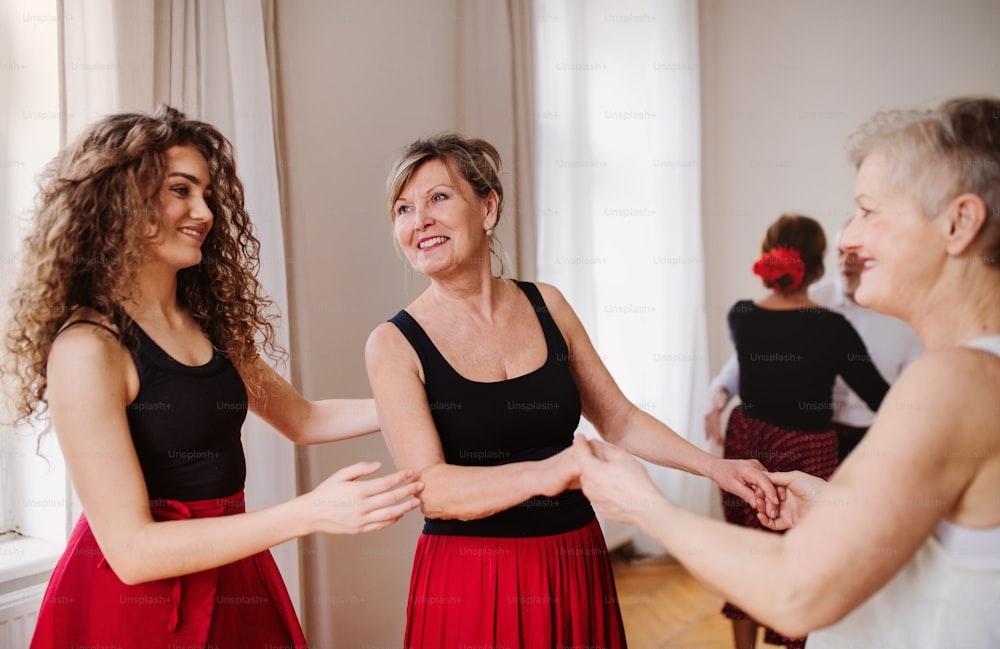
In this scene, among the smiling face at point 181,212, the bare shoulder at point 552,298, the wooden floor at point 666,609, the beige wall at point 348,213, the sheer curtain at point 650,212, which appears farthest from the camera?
the sheer curtain at point 650,212

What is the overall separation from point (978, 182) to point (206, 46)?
198 centimetres

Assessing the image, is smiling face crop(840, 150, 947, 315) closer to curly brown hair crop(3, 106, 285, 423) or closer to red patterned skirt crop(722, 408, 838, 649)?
curly brown hair crop(3, 106, 285, 423)

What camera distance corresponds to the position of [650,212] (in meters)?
4.42

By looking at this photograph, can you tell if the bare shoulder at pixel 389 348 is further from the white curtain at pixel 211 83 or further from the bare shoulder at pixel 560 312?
the white curtain at pixel 211 83

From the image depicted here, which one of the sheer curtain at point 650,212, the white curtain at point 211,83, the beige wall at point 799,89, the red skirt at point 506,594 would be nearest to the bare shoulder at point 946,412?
the red skirt at point 506,594

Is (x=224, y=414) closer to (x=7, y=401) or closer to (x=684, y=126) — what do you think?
(x=7, y=401)

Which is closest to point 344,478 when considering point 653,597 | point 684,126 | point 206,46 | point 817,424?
point 206,46

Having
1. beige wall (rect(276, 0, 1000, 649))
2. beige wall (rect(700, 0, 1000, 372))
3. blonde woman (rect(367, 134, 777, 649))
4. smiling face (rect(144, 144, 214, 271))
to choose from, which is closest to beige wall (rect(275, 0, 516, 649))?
beige wall (rect(276, 0, 1000, 649))

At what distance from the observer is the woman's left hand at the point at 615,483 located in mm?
1165

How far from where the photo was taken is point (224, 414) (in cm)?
144

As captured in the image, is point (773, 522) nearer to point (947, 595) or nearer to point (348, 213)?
point (947, 595)

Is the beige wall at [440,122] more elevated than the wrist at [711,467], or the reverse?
→ the beige wall at [440,122]

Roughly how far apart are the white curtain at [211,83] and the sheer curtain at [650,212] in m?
2.24

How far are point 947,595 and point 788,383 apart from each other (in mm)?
2171
